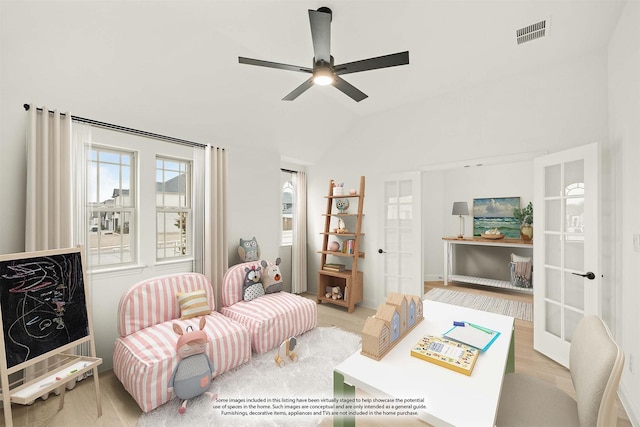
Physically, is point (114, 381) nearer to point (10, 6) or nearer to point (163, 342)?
point (163, 342)

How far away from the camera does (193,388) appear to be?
1.96 m

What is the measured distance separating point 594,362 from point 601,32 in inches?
110

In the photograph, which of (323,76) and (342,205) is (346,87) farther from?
(342,205)

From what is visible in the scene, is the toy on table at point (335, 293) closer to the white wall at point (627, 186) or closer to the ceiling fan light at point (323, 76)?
the white wall at point (627, 186)

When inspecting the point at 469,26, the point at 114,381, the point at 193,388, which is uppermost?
the point at 469,26

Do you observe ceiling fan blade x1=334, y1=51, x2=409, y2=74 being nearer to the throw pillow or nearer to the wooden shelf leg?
the wooden shelf leg

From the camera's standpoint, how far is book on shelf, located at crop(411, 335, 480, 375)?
117 centimetres

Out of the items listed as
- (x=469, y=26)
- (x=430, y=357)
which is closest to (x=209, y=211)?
(x=430, y=357)

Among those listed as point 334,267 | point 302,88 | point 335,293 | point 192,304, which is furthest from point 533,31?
point 192,304

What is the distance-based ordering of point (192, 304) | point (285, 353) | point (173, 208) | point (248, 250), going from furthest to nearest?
point (248, 250) < point (173, 208) < point (192, 304) < point (285, 353)

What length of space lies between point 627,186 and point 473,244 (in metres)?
3.83

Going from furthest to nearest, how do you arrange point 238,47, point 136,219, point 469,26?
point 136,219, point 238,47, point 469,26

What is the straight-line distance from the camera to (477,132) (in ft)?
10.6

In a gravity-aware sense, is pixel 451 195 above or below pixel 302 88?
below
